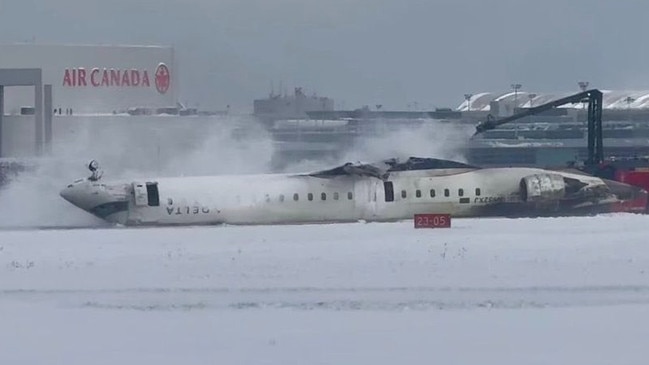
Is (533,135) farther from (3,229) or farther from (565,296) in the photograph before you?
(565,296)

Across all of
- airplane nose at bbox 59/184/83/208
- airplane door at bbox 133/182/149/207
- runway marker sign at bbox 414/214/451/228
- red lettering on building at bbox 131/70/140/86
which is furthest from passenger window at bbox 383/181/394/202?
red lettering on building at bbox 131/70/140/86

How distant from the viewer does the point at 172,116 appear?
304 ft

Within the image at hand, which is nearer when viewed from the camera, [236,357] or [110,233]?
[236,357]

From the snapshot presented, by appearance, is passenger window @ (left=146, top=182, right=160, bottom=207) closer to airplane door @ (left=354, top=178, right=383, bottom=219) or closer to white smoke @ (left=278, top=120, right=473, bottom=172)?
airplane door @ (left=354, top=178, right=383, bottom=219)

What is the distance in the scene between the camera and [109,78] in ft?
328

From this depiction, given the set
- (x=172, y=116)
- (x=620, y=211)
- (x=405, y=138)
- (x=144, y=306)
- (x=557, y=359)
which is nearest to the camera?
(x=557, y=359)

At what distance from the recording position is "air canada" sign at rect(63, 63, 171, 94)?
98.9 m

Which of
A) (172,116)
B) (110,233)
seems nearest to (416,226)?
(110,233)

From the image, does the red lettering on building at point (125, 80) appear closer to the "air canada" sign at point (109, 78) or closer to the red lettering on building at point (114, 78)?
the "air canada" sign at point (109, 78)

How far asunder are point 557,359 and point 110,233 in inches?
1035

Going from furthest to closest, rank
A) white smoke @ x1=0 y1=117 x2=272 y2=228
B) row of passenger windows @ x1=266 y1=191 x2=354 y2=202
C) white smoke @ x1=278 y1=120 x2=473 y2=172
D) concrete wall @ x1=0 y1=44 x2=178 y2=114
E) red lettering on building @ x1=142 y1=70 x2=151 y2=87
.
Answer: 1. red lettering on building @ x1=142 y1=70 x2=151 y2=87
2. concrete wall @ x1=0 y1=44 x2=178 y2=114
3. white smoke @ x1=278 y1=120 x2=473 y2=172
4. white smoke @ x1=0 y1=117 x2=272 y2=228
5. row of passenger windows @ x1=266 y1=191 x2=354 y2=202

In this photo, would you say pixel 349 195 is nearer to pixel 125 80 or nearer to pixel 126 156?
pixel 126 156

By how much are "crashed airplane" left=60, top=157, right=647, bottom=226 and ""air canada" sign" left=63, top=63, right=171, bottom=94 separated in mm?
48483

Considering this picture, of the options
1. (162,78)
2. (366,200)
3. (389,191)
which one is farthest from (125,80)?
(389,191)
